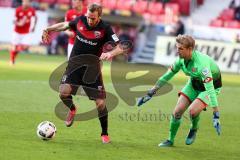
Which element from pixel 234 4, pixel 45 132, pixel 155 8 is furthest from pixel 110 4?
pixel 45 132

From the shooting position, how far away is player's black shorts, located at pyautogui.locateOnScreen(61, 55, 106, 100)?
11344mm

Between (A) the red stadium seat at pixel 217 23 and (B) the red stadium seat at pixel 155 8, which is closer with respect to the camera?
(A) the red stadium seat at pixel 217 23

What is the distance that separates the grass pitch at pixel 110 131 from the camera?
33.5 feet

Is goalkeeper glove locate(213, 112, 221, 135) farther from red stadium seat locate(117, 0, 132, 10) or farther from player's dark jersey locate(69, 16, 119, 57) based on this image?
red stadium seat locate(117, 0, 132, 10)

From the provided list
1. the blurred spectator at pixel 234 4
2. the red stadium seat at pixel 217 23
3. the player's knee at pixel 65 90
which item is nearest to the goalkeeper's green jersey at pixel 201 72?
the player's knee at pixel 65 90

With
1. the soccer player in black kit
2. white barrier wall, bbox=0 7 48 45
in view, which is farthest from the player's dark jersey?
white barrier wall, bbox=0 7 48 45

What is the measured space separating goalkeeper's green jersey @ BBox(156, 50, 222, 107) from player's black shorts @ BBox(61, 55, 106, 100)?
38.4 inches

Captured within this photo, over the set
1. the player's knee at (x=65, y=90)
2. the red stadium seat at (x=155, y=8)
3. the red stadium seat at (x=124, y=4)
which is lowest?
the red stadium seat at (x=124, y=4)

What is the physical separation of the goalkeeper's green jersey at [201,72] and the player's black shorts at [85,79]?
3.20 feet

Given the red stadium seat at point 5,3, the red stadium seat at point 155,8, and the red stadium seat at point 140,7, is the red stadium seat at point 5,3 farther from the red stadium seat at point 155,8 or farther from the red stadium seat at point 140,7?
the red stadium seat at point 155,8

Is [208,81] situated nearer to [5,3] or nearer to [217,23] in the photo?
[217,23]

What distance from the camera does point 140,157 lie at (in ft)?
33.0

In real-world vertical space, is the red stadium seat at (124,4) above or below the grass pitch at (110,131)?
below

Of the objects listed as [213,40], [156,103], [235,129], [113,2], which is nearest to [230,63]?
[213,40]
